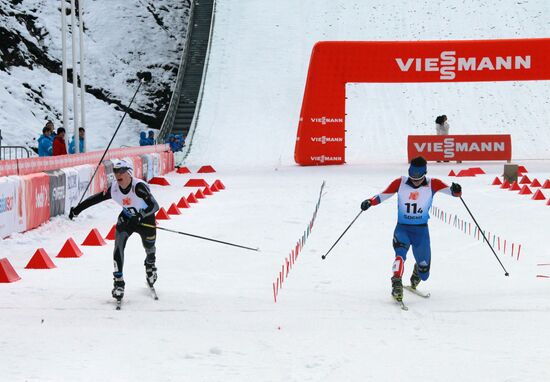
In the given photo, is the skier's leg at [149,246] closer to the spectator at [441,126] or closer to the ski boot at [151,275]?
the ski boot at [151,275]

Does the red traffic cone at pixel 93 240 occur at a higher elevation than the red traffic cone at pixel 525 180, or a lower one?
lower

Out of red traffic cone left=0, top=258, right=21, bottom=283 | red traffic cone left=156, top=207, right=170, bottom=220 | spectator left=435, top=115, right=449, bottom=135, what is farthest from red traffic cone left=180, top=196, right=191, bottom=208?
spectator left=435, top=115, right=449, bottom=135

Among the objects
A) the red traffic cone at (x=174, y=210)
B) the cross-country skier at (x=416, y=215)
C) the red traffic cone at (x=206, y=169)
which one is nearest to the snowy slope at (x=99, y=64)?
the red traffic cone at (x=206, y=169)

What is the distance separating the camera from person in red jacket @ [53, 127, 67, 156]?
2158cm

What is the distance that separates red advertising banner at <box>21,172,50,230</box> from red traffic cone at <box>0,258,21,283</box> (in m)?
3.97

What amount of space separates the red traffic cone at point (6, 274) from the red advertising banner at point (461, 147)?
20.8 meters

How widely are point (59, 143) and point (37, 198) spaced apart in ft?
23.0

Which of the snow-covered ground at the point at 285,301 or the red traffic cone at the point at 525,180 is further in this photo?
the red traffic cone at the point at 525,180

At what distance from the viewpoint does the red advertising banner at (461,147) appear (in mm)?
29922

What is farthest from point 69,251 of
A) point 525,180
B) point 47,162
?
point 525,180

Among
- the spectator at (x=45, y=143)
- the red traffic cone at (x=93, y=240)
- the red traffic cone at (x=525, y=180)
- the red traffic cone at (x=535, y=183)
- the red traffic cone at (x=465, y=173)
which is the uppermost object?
the spectator at (x=45, y=143)

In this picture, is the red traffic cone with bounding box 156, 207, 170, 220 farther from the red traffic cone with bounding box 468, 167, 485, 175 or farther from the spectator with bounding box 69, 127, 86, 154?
the red traffic cone with bounding box 468, 167, 485, 175

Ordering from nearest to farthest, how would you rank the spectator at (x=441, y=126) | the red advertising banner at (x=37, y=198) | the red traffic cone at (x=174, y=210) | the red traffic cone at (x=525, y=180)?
1. the red advertising banner at (x=37, y=198)
2. the red traffic cone at (x=174, y=210)
3. the red traffic cone at (x=525, y=180)
4. the spectator at (x=441, y=126)

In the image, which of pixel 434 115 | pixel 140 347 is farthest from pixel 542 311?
pixel 434 115
